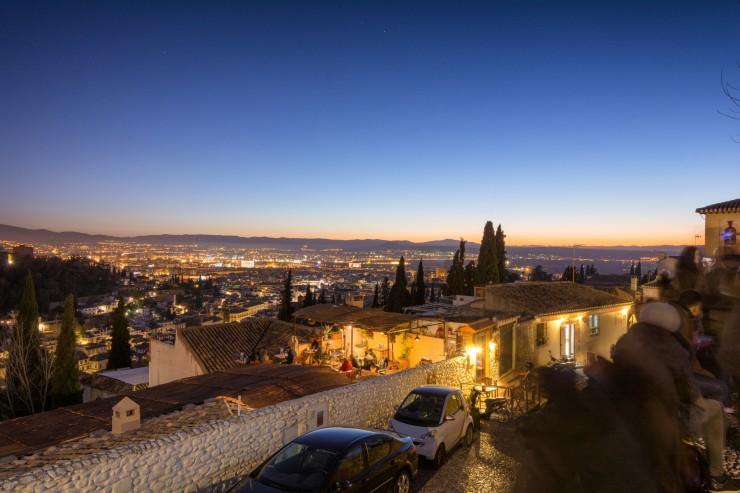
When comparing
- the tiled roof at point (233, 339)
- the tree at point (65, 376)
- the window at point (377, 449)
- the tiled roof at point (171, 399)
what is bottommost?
the tree at point (65, 376)

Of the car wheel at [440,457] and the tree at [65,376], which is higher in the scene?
the car wheel at [440,457]

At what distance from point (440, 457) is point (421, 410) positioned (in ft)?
3.38

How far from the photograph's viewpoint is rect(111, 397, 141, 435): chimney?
24.9ft

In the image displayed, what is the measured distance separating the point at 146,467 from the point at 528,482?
5.85 m

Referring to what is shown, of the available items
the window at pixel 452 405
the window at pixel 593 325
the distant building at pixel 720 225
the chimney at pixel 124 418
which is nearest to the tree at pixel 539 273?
the window at pixel 593 325

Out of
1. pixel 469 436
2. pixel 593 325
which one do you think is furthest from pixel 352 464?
pixel 593 325

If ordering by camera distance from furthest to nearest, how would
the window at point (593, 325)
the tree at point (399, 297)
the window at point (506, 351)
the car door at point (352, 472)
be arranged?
the tree at point (399, 297), the window at point (593, 325), the window at point (506, 351), the car door at point (352, 472)

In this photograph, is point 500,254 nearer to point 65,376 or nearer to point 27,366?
point 65,376

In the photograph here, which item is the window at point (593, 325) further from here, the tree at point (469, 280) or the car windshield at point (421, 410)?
the tree at point (469, 280)

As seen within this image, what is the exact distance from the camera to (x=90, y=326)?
Answer: 66562 millimetres

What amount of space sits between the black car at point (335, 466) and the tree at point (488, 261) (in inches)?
1248

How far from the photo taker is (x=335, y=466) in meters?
5.92

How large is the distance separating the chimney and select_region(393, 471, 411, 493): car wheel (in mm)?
4510

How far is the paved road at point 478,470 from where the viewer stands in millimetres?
7859
